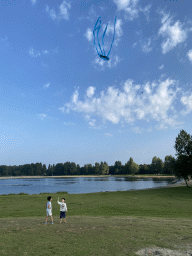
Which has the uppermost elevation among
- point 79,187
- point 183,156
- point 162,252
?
point 183,156

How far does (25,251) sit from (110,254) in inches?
172

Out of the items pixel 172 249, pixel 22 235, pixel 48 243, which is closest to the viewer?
pixel 172 249

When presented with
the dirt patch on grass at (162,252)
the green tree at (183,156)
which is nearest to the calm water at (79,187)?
the green tree at (183,156)

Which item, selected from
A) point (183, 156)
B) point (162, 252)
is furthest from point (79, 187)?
point (162, 252)

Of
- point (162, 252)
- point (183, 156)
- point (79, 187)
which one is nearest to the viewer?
point (162, 252)

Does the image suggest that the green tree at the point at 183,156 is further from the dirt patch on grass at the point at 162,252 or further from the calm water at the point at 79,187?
the dirt patch on grass at the point at 162,252

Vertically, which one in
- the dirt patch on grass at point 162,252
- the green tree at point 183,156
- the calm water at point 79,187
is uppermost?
the green tree at point 183,156

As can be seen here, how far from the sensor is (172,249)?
9945 millimetres

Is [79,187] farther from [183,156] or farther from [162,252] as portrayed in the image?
[162,252]

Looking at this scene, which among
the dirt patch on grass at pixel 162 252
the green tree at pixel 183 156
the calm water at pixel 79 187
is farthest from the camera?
the calm water at pixel 79 187

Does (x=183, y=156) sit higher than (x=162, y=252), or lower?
higher

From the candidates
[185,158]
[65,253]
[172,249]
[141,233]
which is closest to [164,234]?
[141,233]

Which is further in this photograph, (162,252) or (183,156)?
(183,156)

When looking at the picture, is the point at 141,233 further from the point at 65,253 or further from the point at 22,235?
the point at 22,235
